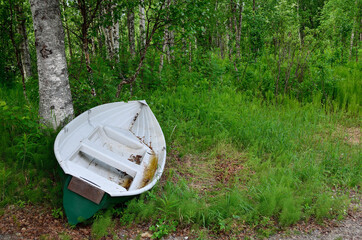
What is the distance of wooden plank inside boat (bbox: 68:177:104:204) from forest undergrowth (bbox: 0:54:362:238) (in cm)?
35

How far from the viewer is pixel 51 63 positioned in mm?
4797

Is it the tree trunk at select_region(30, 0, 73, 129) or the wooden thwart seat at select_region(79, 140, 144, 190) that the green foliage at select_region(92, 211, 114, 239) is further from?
the tree trunk at select_region(30, 0, 73, 129)

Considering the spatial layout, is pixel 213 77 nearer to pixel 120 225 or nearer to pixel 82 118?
pixel 82 118

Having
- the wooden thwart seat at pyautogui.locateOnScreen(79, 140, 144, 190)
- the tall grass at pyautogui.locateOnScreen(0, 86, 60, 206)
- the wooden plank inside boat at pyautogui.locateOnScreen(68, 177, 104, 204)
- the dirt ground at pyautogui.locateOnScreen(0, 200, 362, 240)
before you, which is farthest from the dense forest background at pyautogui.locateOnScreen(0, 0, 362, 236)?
the wooden plank inside boat at pyautogui.locateOnScreen(68, 177, 104, 204)

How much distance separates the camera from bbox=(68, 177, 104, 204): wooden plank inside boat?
11.4ft

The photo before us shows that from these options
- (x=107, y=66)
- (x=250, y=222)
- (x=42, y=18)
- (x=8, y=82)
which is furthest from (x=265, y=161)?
(x=8, y=82)

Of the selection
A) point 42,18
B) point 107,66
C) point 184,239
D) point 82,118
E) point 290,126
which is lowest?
point 184,239

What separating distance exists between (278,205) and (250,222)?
542 mm

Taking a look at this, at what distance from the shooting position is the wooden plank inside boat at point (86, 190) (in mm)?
3465

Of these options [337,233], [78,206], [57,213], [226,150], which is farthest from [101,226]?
[337,233]

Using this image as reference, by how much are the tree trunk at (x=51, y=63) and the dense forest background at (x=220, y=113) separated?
1.17 feet

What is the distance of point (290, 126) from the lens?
6664mm

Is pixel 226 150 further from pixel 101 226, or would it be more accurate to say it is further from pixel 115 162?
pixel 101 226

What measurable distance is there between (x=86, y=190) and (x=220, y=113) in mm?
4044
